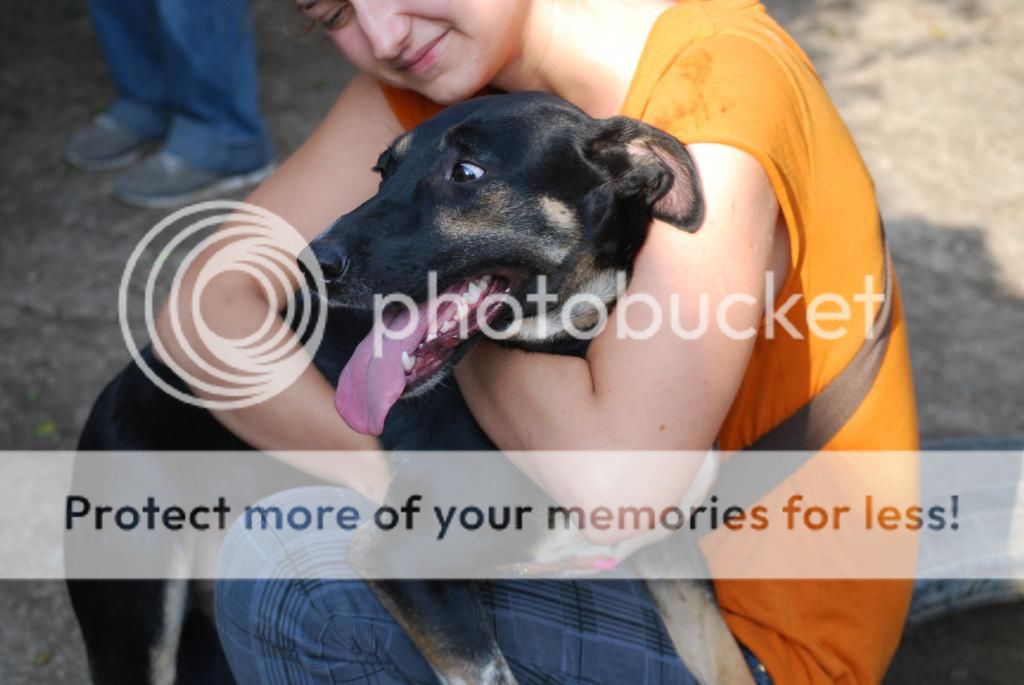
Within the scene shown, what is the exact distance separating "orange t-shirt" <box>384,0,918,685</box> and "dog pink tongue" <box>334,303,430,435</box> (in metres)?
0.59

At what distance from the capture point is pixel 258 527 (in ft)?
8.07

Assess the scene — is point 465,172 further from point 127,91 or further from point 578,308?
point 127,91

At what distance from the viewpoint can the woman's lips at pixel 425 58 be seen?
2301 mm

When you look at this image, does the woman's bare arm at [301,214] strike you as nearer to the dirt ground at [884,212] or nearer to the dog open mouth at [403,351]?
the dirt ground at [884,212]

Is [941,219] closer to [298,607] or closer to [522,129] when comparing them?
[522,129]

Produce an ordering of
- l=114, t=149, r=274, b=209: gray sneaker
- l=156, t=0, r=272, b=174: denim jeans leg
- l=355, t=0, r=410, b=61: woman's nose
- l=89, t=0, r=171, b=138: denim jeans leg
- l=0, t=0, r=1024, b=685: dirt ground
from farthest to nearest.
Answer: l=89, t=0, r=171, b=138: denim jeans leg
l=114, t=149, r=274, b=209: gray sneaker
l=156, t=0, r=272, b=174: denim jeans leg
l=0, t=0, r=1024, b=685: dirt ground
l=355, t=0, r=410, b=61: woman's nose

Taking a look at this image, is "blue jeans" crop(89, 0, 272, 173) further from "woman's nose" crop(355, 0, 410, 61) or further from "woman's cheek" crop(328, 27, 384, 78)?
"woman's nose" crop(355, 0, 410, 61)

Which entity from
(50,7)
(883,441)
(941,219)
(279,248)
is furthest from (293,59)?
(883,441)

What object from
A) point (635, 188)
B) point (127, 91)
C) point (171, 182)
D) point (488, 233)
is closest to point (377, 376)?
point (488, 233)

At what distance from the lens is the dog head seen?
6.86ft

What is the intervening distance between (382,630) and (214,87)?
326cm

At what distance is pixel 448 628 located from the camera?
225 centimetres

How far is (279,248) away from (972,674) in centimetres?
204

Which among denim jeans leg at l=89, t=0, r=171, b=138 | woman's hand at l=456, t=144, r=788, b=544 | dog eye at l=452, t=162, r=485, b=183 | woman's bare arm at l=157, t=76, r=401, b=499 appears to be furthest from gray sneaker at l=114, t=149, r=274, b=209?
woman's hand at l=456, t=144, r=788, b=544
